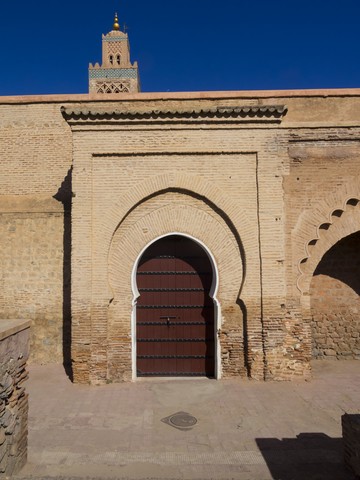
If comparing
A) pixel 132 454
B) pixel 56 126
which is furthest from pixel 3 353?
pixel 56 126

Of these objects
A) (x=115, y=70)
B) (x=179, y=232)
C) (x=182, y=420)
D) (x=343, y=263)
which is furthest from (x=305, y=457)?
(x=115, y=70)

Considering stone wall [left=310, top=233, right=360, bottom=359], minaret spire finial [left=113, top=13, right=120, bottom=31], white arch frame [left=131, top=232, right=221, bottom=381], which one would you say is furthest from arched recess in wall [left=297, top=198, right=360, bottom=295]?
minaret spire finial [left=113, top=13, right=120, bottom=31]

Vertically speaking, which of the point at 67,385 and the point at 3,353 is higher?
the point at 3,353

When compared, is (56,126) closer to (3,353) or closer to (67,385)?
(67,385)

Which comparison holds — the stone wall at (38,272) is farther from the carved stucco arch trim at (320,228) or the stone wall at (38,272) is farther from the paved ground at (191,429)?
the carved stucco arch trim at (320,228)

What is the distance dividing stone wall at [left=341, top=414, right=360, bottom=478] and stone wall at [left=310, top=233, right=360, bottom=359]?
15.7ft

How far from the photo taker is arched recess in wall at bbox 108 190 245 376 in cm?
784

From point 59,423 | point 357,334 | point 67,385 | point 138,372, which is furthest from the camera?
point 357,334

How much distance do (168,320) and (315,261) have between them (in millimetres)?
3145

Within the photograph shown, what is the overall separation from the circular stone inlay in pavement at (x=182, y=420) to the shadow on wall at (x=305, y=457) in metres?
1.03

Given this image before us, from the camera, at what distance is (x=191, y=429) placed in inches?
225

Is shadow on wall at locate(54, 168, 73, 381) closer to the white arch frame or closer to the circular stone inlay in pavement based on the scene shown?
the white arch frame

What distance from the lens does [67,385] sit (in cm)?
757

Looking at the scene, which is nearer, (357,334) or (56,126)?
(357,334)
